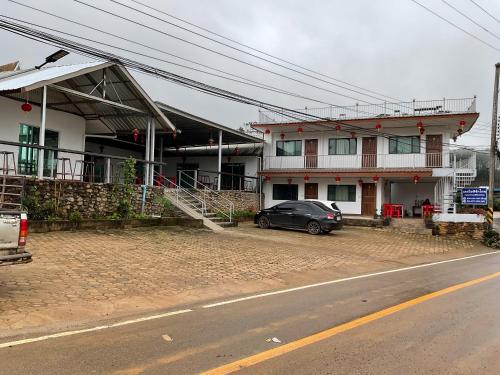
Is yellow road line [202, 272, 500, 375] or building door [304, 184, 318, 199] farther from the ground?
building door [304, 184, 318, 199]

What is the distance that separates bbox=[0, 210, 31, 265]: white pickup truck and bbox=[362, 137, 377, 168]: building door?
26488mm

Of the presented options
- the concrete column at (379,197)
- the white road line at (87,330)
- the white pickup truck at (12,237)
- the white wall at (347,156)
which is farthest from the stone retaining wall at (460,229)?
the white pickup truck at (12,237)

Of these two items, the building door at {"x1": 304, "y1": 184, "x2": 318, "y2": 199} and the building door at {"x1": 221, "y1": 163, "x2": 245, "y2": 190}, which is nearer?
the building door at {"x1": 221, "y1": 163, "x2": 245, "y2": 190}

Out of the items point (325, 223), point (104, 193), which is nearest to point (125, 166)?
point (104, 193)

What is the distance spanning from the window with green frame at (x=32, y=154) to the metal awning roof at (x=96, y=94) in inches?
45.1

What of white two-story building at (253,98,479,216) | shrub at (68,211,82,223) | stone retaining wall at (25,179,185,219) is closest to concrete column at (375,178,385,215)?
white two-story building at (253,98,479,216)

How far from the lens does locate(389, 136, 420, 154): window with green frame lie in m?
30.2

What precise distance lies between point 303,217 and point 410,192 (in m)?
14.7

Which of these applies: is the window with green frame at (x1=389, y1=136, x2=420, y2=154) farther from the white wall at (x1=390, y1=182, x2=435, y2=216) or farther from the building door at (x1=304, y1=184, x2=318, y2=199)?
the building door at (x1=304, y1=184, x2=318, y2=199)

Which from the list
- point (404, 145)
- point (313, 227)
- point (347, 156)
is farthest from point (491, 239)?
point (347, 156)

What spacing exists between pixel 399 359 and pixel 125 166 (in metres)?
14.5

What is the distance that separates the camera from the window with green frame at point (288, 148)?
110 ft

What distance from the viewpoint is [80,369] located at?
181 inches

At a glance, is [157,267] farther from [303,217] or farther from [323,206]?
[323,206]
